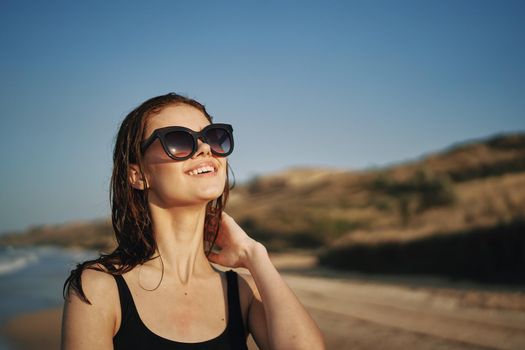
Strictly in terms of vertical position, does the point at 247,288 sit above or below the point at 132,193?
below

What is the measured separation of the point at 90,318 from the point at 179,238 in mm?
696

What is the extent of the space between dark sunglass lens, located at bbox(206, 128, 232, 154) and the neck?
0.34 m

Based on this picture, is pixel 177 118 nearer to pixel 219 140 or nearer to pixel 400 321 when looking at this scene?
pixel 219 140

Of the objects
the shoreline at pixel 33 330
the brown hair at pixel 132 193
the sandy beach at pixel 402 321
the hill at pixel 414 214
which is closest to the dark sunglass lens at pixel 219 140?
the brown hair at pixel 132 193

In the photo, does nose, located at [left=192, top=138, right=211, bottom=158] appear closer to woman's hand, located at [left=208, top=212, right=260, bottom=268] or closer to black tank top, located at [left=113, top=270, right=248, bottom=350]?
woman's hand, located at [left=208, top=212, right=260, bottom=268]

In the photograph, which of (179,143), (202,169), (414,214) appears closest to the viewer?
(179,143)

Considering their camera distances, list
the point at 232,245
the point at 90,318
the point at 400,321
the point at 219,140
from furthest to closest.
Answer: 1. the point at 400,321
2. the point at 232,245
3. the point at 219,140
4. the point at 90,318

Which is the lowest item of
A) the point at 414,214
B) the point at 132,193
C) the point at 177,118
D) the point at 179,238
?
the point at 414,214

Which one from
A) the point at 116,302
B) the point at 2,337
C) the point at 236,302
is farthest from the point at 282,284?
the point at 2,337

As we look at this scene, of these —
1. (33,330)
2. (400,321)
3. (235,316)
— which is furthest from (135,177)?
(33,330)

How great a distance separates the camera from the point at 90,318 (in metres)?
1.85

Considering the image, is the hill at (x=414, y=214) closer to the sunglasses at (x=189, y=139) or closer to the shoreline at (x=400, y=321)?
the sunglasses at (x=189, y=139)

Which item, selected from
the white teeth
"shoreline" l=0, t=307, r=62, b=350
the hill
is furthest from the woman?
"shoreline" l=0, t=307, r=62, b=350

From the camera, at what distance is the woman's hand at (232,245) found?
2570 millimetres
